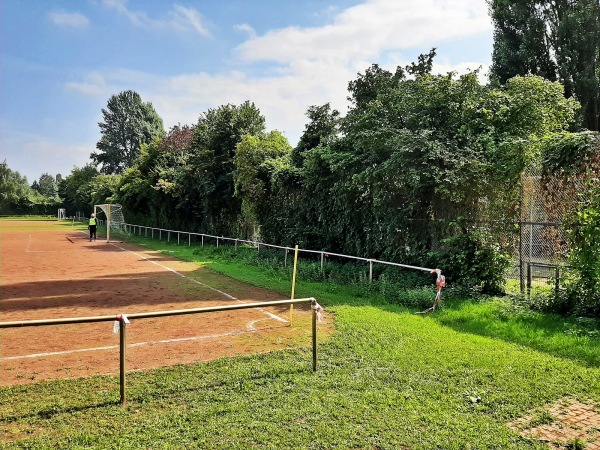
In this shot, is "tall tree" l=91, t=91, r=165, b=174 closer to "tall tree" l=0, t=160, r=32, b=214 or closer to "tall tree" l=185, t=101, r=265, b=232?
"tall tree" l=0, t=160, r=32, b=214

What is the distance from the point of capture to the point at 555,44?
2520cm

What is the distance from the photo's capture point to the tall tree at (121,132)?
3428 inches

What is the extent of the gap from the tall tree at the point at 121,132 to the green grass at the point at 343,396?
87.1 m

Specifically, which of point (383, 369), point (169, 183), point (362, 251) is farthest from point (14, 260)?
point (383, 369)

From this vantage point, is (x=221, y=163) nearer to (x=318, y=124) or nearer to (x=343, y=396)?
(x=318, y=124)

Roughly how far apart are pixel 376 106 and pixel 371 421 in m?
10.4

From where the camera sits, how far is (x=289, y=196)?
18.5m

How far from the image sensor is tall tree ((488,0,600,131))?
24.0 metres

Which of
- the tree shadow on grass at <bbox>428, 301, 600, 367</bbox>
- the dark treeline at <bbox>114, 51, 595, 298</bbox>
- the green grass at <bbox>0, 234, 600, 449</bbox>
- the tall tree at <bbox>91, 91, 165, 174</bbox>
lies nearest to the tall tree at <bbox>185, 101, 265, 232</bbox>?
the dark treeline at <bbox>114, 51, 595, 298</bbox>

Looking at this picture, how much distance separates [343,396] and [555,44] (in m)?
27.0

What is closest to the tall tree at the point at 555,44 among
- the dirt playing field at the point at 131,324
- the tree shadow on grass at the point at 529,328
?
the tree shadow on grass at the point at 529,328

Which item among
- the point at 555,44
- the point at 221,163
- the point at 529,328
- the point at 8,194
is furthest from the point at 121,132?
the point at 529,328

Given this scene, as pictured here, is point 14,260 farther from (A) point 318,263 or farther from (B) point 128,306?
(A) point 318,263

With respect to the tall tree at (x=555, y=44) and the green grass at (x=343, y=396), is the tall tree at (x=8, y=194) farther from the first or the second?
the green grass at (x=343, y=396)
